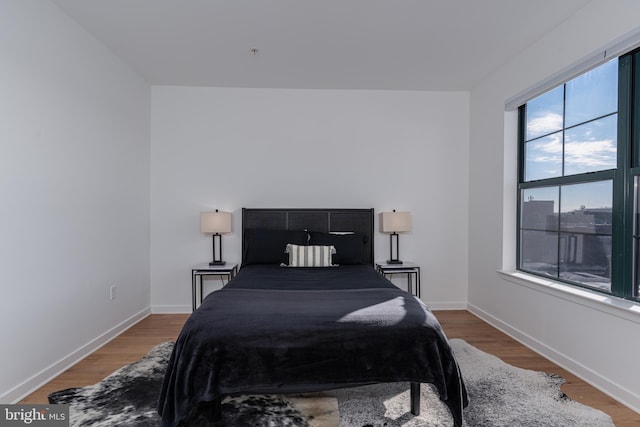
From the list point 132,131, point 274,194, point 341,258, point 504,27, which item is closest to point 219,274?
point 274,194

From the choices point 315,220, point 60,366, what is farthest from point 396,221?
point 60,366

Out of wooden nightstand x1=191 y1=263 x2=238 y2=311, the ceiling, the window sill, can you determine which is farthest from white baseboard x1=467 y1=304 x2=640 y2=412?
wooden nightstand x1=191 y1=263 x2=238 y2=311

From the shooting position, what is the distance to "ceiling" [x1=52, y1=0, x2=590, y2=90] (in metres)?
2.55

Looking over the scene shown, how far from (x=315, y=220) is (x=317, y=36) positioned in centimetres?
202

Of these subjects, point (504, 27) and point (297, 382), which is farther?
point (504, 27)

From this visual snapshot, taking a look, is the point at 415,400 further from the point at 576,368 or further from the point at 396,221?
the point at 396,221

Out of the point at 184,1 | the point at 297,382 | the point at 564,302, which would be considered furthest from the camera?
the point at 564,302

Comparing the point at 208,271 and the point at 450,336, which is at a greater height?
the point at 208,271

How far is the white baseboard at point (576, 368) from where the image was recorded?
A: 7.10ft

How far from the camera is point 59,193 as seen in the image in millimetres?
2596

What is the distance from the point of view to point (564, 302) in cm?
272

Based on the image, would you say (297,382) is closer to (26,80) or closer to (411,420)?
(411,420)

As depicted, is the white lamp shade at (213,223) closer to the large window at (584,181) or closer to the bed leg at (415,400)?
the bed leg at (415,400)

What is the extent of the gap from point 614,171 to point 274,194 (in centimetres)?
320
